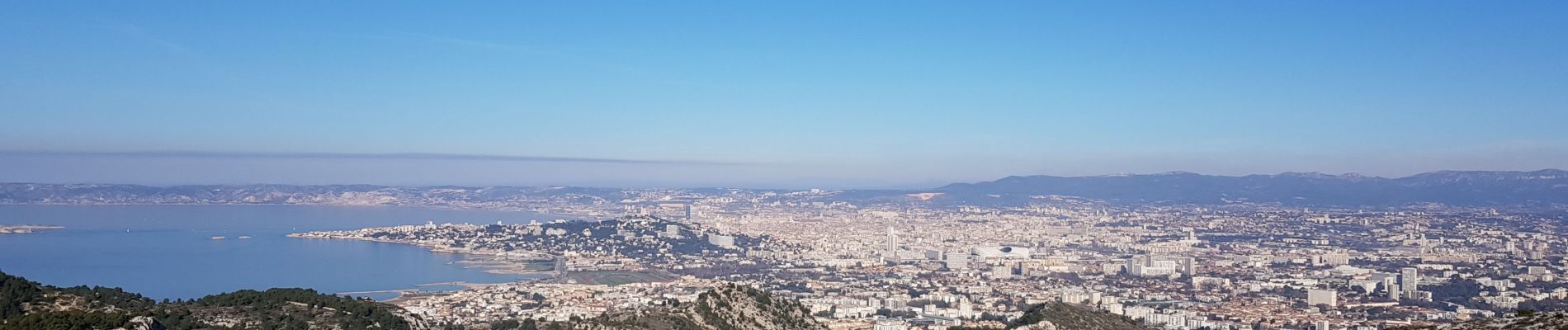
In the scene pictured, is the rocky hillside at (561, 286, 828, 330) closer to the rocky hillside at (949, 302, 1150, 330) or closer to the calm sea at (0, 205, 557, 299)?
the rocky hillside at (949, 302, 1150, 330)

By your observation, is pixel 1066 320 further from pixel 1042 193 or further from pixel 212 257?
pixel 1042 193

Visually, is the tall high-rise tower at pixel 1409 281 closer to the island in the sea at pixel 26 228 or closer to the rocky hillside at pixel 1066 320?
the rocky hillside at pixel 1066 320

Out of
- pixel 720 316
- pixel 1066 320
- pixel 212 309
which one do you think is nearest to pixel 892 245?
pixel 1066 320

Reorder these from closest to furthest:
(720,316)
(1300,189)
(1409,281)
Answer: (720,316)
(1409,281)
(1300,189)

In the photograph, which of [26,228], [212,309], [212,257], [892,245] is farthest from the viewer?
[26,228]

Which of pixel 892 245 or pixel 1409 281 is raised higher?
pixel 1409 281
